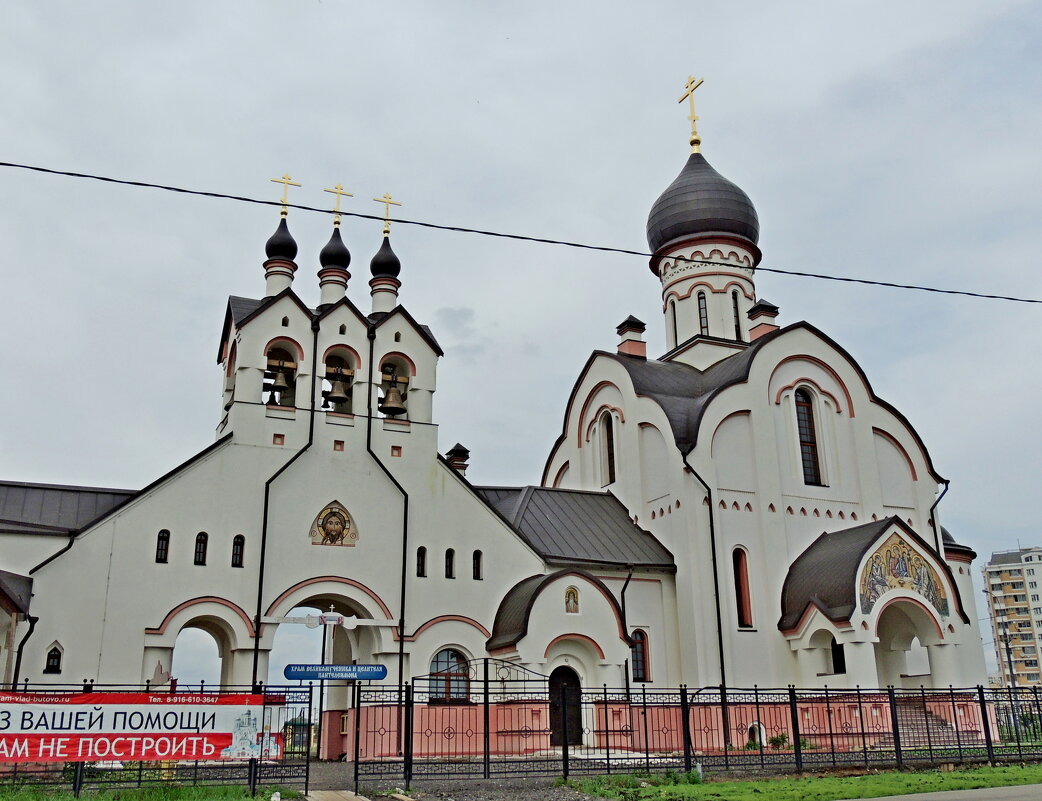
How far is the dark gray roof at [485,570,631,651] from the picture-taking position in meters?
17.5

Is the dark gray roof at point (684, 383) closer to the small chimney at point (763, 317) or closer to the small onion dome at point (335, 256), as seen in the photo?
the small chimney at point (763, 317)

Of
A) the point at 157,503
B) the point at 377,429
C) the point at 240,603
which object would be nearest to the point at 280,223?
the point at 377,429

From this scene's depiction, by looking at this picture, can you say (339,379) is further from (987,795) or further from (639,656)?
(987,795)

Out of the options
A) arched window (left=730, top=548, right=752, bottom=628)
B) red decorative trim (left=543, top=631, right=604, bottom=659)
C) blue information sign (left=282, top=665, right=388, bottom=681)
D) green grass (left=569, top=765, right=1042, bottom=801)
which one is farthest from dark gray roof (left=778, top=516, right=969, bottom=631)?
blue information sign (left=282, top=665, right=388, bottom=681)

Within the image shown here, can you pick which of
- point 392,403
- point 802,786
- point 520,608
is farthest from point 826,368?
point 802,786

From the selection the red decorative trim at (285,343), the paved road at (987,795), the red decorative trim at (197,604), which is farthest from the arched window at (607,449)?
the paved road at (987,795)

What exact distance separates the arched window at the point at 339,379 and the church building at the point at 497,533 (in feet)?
0.22

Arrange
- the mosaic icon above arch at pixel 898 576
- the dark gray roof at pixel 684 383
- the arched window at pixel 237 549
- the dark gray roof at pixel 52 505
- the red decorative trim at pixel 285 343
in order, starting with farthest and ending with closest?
the dark gray roof at pixel 684 383
the mosaic icon above arch at pixel 898 576
the red decorative trim at pixel 285 343
the arched window at pixel 237 549
the dark gray roof at pixel 52 505

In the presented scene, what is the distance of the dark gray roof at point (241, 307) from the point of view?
1861 centimetres

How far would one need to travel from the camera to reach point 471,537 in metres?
18.8

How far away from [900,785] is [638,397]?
1203 centimetres

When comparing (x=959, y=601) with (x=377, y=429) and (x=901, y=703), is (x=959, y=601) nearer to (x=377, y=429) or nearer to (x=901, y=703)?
(x=901, y=703)

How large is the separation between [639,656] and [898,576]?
5226 mm

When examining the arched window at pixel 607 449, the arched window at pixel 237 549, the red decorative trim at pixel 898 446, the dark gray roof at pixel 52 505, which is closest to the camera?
the dark gray roof at pixel 52 505
